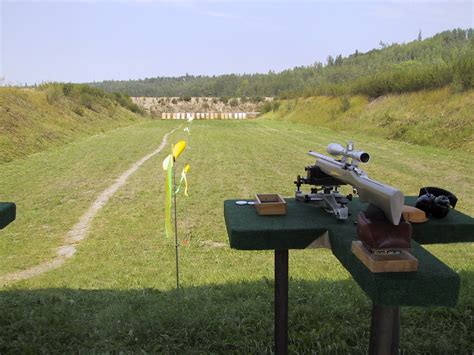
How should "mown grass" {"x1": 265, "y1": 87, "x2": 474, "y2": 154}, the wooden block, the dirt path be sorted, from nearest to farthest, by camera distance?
the wooden block → the dirt path → "mown grass" {"x1": 265, "y1": 87, "x2": 474, "y2": 154}

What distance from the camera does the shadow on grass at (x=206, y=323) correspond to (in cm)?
373

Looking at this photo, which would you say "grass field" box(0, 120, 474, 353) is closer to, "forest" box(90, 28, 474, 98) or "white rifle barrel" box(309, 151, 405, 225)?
"white rifle barrel" box(309, 151, 405, 225)

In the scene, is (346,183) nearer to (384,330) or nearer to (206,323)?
(384,330)

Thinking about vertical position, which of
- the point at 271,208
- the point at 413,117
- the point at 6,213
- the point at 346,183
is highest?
the point at 346,183

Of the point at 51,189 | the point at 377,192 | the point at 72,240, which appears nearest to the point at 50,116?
the point at 51,189

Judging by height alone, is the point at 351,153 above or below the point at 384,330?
above

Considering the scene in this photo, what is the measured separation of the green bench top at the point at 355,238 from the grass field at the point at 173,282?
1231 mm

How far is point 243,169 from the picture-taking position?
48.7 ft

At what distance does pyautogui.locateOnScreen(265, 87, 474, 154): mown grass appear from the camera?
62.1 ft

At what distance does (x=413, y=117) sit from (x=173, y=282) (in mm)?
20869

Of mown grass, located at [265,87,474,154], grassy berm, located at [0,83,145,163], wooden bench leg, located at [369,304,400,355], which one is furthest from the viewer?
grassy berm, located at [0,83,145,163]

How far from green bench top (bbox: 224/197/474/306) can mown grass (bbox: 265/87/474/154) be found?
15.6 meters

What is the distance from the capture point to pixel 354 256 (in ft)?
8.00

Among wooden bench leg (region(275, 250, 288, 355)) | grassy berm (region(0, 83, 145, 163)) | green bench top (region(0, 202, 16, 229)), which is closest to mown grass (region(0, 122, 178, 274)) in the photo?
grassy berm (region(0, 83, 145, 163))
